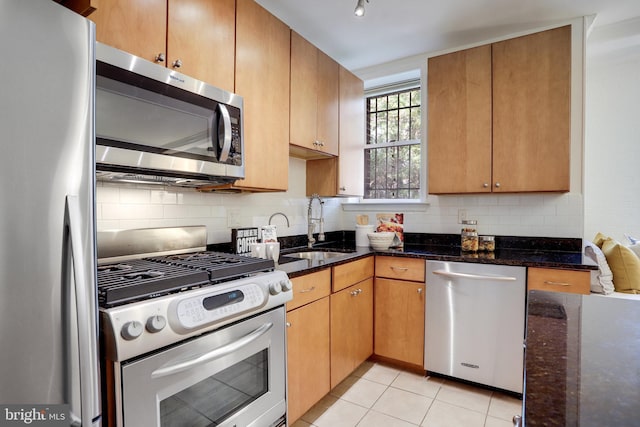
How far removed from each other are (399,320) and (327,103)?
1.72 m

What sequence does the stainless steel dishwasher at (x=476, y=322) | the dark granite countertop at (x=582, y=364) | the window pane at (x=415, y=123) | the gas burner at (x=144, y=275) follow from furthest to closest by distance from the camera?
the window pane at (x=415, y=123) → the stainless steel dishwasher at (x=476, y=322) → the gas burner at (x=144, y=275) → the dark granite countertop at (x=582, y=364)

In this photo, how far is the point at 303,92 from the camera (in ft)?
7.74

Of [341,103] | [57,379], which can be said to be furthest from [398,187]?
[57,379]

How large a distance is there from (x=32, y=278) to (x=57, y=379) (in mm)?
255

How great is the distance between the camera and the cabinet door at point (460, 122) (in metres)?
2.63

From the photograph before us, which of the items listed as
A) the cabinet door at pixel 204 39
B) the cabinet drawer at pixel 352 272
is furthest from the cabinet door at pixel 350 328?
the cabinet door at pixel 204 39

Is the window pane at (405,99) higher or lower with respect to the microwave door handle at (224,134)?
higher

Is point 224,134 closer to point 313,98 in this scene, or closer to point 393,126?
point 313,98

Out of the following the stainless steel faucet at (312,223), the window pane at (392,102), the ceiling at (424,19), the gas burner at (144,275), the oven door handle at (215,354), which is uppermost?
the ceiling at (424,19)

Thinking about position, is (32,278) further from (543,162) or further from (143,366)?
(543,162)

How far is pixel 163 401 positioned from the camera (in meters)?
1.10

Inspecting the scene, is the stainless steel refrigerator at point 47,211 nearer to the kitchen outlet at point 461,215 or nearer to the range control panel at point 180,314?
the range control panel at point 180,314

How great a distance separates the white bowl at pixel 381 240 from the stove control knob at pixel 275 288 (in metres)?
1.37

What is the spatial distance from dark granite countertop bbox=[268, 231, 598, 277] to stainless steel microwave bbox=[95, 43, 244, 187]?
68 centimetres
